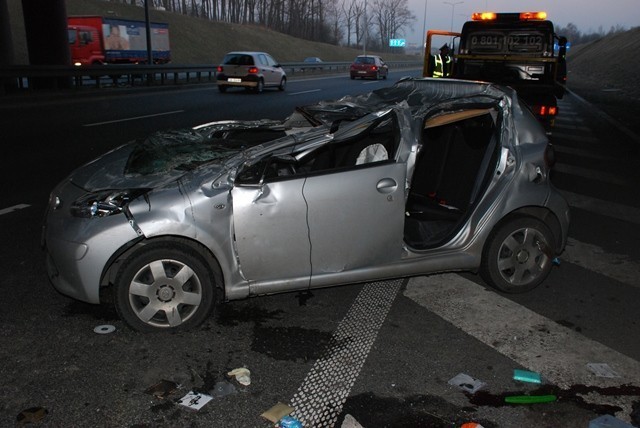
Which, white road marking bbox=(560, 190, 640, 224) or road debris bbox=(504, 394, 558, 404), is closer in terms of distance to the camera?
road debris bbox=(504, 394, 558, 404)

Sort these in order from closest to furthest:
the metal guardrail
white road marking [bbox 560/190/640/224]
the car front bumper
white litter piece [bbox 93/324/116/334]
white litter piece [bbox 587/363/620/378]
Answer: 1. white litter piece [bbox 587/363/620/378]
2. the car front bumper
3. white litter piece [bbox 93/324/116/334]
4. white road marking [bbox 560/190/640/224]
5. the metal guardrail

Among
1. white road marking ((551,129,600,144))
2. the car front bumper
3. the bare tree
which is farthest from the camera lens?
the bare tree

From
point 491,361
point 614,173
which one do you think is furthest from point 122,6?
point 491,361

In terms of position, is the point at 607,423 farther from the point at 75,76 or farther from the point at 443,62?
the point at 75,76

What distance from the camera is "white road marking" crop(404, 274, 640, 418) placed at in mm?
3463

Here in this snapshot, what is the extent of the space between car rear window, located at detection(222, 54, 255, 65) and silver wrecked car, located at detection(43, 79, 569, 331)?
2062cm

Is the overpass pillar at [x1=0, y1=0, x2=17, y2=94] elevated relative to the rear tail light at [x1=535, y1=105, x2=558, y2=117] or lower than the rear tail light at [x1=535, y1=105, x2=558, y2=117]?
elevated

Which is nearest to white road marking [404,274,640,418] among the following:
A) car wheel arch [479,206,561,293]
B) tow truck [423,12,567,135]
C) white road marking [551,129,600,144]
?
car wheel arch [479,206,561,293]

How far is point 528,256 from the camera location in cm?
464

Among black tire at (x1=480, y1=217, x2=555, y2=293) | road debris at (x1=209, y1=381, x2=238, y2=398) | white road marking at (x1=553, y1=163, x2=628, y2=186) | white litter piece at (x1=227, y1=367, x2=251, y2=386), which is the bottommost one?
white road marking at (x1=553, y1=163, x2=628, y2=186)

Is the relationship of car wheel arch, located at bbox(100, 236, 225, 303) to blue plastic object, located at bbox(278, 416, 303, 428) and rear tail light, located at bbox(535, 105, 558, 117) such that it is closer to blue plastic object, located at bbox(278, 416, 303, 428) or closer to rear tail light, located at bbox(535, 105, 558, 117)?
blue plastic object, located at bbox(278, 416, 303, 428)

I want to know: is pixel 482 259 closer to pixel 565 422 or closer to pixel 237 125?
pixel 565 422

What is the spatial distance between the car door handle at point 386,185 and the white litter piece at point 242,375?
1.53 m

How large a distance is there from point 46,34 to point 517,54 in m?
16.6
